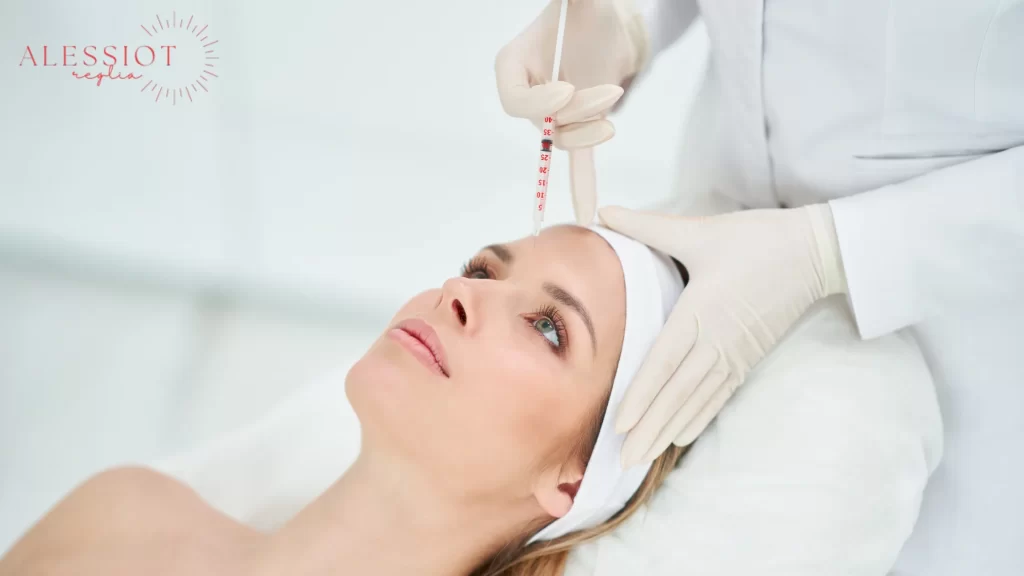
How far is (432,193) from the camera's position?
1744 millimetres

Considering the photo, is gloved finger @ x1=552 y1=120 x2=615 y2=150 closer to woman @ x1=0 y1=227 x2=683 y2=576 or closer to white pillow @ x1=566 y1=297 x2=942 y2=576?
woman @ x1=0 y1=227 x2=683 y2=576

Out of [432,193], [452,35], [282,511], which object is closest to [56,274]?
[282,511]

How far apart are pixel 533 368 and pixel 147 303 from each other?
0.96 metres

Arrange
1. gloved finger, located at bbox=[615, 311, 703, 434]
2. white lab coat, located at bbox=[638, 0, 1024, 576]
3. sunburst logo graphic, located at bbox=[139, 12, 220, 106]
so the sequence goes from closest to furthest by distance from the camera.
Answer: white lab coat, located at bbox=[638, 0, 1024, 576]
gloved finger, located at bbox=[615, 311, 703, 434]
sunburst logo graphic, located at bbox=[139, 12, 220, 106]

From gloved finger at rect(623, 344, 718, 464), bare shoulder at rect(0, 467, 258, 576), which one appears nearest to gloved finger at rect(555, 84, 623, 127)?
gloved finger at rect(623, 344, 718, 464)

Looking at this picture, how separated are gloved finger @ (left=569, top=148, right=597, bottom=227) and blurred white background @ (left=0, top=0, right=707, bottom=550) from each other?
582 mm

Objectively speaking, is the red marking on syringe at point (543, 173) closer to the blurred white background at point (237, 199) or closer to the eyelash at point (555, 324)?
the eyelash at point (555, 324)

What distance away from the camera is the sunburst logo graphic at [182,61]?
1.24 m

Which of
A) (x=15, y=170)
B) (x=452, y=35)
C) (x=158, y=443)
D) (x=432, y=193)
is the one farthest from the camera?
(x=432, y=193)

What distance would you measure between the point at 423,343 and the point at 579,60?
589 mm

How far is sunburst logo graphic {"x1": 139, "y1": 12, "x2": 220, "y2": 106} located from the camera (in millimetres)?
1240

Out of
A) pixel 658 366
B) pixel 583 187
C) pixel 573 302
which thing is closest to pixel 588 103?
pixel 583 187

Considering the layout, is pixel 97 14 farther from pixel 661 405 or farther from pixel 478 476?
pixel 661 405

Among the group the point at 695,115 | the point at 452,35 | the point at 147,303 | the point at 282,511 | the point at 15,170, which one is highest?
the point at 452,35
